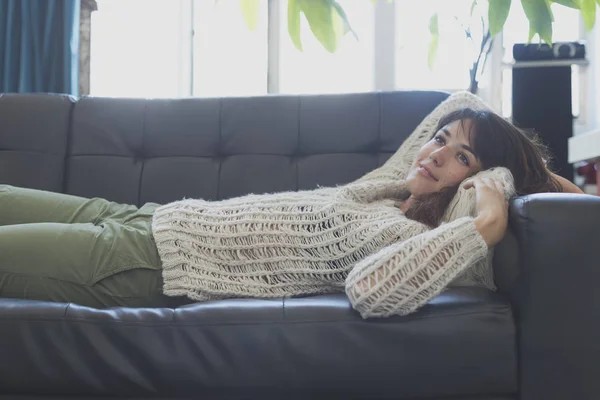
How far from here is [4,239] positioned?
106cm

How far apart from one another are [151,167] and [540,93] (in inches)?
61.7

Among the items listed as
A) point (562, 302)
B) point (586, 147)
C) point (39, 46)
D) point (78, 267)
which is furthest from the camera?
point (39, 46)

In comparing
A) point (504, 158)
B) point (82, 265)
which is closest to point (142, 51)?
point (82, 265)

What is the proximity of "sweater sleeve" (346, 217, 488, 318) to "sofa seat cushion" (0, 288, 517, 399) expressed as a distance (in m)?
0.03

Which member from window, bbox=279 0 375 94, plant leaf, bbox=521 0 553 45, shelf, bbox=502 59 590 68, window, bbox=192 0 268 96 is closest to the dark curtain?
window, bbox=192 0 268 96

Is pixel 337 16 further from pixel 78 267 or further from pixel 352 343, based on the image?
pixel 78 267

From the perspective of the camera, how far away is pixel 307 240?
44.6 inches

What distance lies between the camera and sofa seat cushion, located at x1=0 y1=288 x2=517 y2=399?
899 mm

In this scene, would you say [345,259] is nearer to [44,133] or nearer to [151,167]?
[151,167]

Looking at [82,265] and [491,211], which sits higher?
[491,211]

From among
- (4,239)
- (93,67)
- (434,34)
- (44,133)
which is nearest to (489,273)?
(434,34)

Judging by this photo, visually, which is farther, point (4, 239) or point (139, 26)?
point (139, 26)

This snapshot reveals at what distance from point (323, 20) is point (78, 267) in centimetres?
85

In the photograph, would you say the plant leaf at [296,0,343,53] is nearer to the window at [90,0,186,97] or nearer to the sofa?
the sofa
